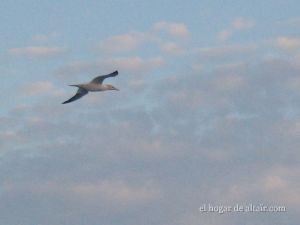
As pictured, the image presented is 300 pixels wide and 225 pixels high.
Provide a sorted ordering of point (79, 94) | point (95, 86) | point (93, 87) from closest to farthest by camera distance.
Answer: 1. point (93, 87)
2. point (95, 86)
3. point (79, 94)

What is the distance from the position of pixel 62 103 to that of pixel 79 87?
4.14 metres

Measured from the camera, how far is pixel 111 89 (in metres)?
157

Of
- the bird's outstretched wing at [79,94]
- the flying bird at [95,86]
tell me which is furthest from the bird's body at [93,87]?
the bird's outstretched wing at [79,94]

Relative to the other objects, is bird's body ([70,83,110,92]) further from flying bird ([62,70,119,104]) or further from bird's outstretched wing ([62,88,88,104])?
bird's outstretched wing ([62,88,88,104])

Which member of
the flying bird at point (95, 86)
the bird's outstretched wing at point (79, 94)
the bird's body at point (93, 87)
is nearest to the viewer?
the flying bird at point (95, 86)

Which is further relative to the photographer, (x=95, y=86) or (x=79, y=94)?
(x=79, y=94)

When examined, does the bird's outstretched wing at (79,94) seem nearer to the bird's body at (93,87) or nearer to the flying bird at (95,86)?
the flying bird at (95,86)

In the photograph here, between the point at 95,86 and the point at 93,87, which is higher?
the point at 95,86

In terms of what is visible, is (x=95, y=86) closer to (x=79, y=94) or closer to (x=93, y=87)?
(x=93, y=87)

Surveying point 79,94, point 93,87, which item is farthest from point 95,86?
point 79,94

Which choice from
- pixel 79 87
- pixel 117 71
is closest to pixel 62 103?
pixel 79 87

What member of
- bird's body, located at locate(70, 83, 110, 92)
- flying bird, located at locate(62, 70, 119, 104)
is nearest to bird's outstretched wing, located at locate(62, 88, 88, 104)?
flying bird, located at locate(62, 70, 119, 104)

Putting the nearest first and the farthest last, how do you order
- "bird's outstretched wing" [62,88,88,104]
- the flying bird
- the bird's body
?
the flying bird < the bird's body < "bird's outstretched wing" [62,88,88,104]

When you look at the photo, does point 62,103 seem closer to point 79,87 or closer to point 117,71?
point 79,87
